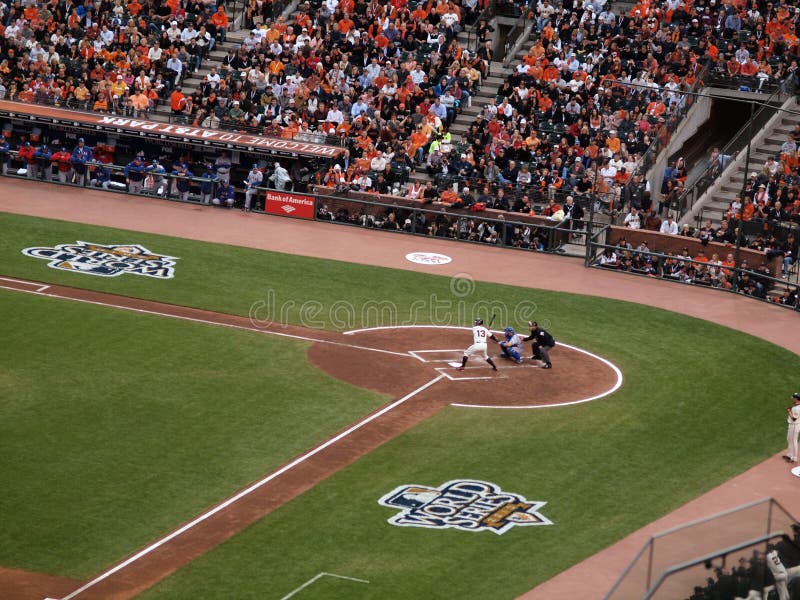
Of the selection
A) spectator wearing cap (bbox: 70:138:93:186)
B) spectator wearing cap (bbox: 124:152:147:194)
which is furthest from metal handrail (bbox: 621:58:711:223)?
spectator wearing cap (bbox: 70:138:93:186)

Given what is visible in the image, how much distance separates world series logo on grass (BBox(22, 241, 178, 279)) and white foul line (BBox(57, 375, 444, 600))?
10711 millimetres

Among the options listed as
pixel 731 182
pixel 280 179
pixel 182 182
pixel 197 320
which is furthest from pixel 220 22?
pixel 197 320

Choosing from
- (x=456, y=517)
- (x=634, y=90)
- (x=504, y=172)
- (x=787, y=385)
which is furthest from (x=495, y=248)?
(x=456, y=517)

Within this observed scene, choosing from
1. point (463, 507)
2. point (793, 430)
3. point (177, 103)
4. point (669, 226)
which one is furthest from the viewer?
point (177, 103)

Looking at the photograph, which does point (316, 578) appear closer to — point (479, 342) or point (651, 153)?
point (479, 342)

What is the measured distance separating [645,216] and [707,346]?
809 centimetres

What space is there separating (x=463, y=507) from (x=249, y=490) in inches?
144

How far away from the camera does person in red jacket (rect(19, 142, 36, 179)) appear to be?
4369cm

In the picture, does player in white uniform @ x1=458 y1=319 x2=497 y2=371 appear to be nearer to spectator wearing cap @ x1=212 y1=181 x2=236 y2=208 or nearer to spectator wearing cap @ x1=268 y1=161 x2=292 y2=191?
spectator wearing cap @ x1=268 y1=161 x2=292 y2=191

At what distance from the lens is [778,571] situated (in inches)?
627

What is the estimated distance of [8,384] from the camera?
81.5ft

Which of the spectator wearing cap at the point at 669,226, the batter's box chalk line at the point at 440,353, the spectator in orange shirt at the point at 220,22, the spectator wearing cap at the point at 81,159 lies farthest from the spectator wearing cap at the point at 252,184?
the batter's box chalk line at the point at 440,353

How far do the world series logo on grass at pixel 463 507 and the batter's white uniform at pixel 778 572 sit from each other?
501 cm

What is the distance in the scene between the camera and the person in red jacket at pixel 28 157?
43.7m
